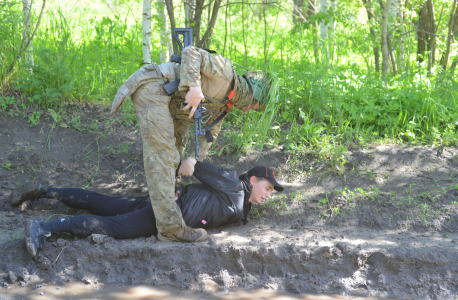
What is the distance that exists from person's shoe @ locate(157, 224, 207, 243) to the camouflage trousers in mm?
113

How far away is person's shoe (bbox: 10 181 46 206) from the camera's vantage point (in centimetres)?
335

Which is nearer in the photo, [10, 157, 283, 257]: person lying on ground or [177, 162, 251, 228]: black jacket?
[10, 157, 283, 257]: person lying on ground

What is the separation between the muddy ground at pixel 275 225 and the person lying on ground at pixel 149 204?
122 mm

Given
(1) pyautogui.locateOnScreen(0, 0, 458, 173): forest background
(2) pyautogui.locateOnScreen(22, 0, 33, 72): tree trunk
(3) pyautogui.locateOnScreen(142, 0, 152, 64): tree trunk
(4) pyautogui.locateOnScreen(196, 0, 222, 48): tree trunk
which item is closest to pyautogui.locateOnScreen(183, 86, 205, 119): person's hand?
(1) pyautogui.locateOnScreen(0, 0, 458, 173): forest background

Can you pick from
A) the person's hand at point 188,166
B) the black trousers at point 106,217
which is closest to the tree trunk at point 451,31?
the person's hand at point 188,166

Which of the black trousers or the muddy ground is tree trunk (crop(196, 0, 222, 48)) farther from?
the black trousers

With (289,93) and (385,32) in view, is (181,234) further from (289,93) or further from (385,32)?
(385,32)

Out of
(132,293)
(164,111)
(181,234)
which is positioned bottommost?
(132,293)

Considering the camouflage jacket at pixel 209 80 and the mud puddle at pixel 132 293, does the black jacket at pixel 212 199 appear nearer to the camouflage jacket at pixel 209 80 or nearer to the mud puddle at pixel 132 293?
the camouflage jacket at pixel 209 80

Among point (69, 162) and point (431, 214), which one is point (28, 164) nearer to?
point (69, 162)

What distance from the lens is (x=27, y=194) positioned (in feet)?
11.0

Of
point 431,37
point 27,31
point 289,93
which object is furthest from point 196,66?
point 431,37

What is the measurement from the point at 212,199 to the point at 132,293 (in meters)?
0.98

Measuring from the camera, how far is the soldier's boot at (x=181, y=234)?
9.72 feet
